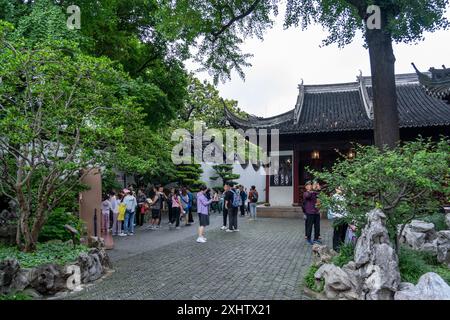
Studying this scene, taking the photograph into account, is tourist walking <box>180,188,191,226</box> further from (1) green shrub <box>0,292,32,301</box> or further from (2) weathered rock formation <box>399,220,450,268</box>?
(1) green shrub <box>0,292,32,301</box>

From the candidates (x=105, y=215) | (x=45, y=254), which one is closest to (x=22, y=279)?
(x=45, y=254)

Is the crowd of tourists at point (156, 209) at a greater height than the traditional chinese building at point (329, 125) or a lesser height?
lesser

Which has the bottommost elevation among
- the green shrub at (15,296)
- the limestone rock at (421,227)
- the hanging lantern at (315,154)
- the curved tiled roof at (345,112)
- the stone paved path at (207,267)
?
the stone paved path at (207,267)

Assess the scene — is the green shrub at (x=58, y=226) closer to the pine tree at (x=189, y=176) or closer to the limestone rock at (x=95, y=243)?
the limestone rock at (x=95, y=243)

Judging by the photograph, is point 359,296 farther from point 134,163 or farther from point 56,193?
point 56,193

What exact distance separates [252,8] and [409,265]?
9916 mm

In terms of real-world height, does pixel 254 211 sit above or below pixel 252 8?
below

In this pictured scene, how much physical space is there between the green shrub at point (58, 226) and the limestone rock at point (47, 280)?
229 centimetres

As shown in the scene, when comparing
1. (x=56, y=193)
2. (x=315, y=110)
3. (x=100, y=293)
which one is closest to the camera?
(x=100, y=293)

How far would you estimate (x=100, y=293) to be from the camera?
639 cm

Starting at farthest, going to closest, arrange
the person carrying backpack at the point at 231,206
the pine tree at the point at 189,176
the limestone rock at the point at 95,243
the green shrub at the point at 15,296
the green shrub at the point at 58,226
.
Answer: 1. the pine tree at the point at 189,176
2. the person carrying backpack at the point at 231,206
3. the limestone rock at the point at 95,243
4. the green shrub at the point at 58,226
5. the green shrub at the point at 15,296

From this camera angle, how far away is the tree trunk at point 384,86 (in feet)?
32.4

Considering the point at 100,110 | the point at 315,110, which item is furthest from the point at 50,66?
the point at 315,110

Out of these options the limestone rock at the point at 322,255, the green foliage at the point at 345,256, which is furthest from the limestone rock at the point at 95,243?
the green foliage at the point at 345,256
